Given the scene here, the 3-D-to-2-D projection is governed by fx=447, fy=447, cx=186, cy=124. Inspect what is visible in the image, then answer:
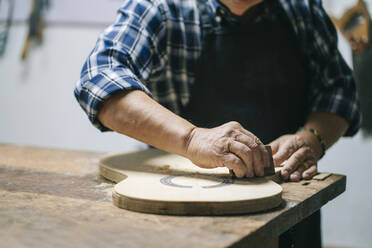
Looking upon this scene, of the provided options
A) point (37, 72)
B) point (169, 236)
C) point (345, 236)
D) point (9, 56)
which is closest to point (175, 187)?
point (169, 236)

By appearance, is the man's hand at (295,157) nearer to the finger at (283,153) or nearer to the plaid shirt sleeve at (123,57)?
the finger at (283,153)

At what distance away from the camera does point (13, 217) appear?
766mm

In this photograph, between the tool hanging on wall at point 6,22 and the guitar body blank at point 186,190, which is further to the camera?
the tool hanging on wall at point 6,22

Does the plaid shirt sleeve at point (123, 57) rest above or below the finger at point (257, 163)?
above

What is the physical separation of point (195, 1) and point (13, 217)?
35.3 inches

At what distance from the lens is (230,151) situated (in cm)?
95

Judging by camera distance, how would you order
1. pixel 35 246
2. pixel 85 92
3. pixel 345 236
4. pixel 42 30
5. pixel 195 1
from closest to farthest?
pixel 35 246 < pixel 85 92 < pixel 195 1 < pixel 345 236 < pixel 42 30

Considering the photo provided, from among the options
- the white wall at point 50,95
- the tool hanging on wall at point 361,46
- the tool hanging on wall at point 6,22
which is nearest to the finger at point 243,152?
the tool hanging on wall at point 361,46

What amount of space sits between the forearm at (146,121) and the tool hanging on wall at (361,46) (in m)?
1.52

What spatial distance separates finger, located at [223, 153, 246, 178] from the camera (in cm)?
95

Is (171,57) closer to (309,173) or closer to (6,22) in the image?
(309,173)

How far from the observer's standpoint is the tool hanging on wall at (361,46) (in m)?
2.23

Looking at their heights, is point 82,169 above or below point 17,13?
below

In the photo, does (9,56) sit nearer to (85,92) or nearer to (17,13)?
A: (17,13)
